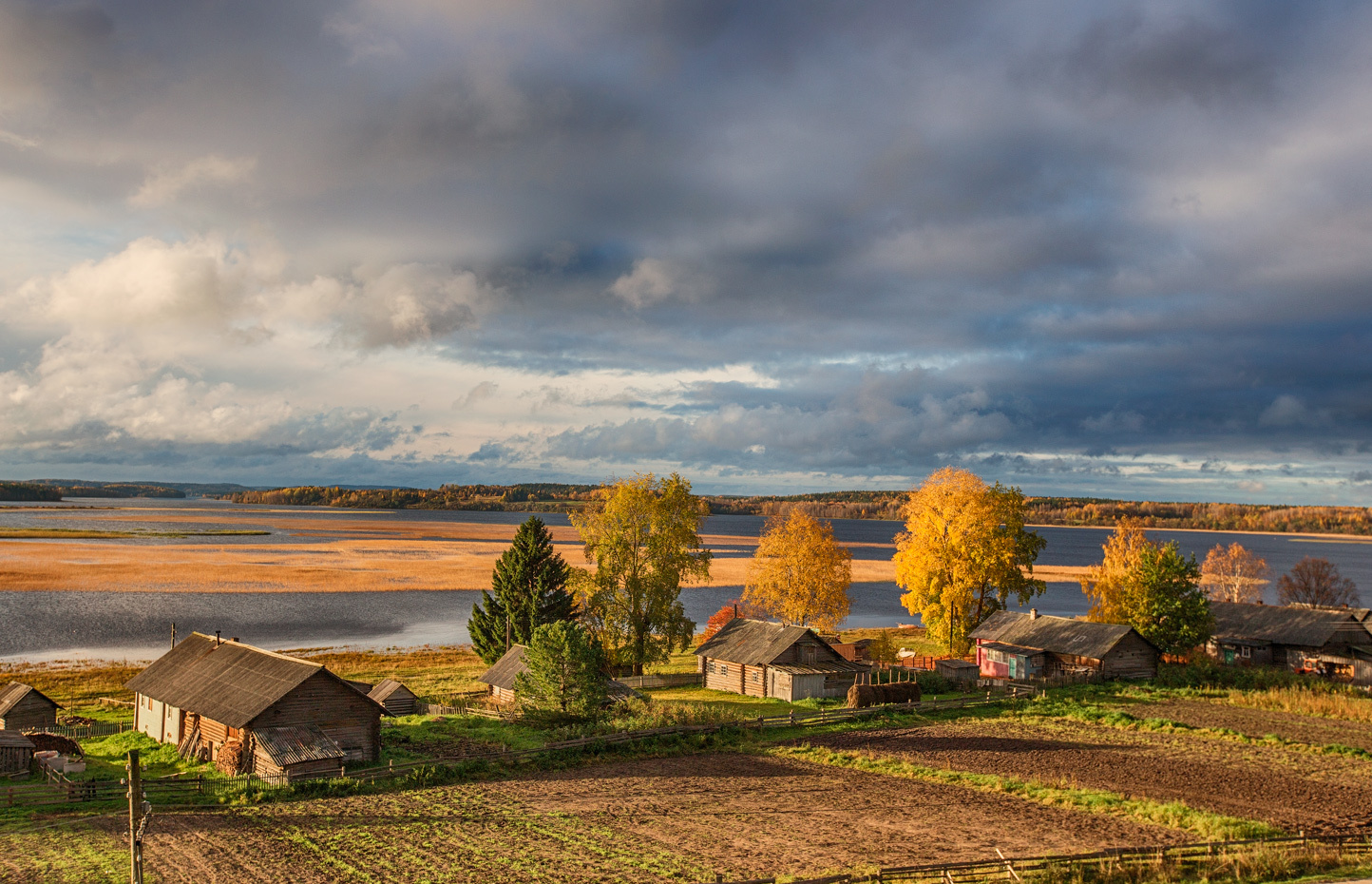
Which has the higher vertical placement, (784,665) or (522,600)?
(522,600)

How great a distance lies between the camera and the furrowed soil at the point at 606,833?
21.4 m

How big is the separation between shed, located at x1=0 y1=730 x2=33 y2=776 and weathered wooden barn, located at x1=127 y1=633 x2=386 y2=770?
498 centimetres

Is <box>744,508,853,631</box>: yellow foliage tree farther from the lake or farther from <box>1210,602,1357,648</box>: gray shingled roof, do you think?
<box>1210,602,1357,648</box>: gray shingled roof

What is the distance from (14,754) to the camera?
104 ft

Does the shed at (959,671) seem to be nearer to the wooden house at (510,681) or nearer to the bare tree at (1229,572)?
the wooden house at (510,681)

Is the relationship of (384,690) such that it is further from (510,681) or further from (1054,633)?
(1054,633)

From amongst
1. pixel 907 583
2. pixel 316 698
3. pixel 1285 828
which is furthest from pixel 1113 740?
pixel 316 698

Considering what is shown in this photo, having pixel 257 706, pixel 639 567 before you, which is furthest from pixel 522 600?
pixel 257 706

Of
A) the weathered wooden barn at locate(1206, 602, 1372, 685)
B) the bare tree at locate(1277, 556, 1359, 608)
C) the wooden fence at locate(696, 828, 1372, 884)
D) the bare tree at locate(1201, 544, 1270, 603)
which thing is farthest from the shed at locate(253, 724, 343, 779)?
the bare tree at locate(1277, 556, 1359, 608)

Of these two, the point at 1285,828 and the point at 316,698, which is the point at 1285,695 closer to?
the point at 1285,828

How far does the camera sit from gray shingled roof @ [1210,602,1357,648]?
6072 cm

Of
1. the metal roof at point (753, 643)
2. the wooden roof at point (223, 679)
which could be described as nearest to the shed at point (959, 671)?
the metal roof at point (753, 643)

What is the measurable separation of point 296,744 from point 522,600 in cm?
2323

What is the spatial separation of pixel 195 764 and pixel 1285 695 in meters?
54.4
